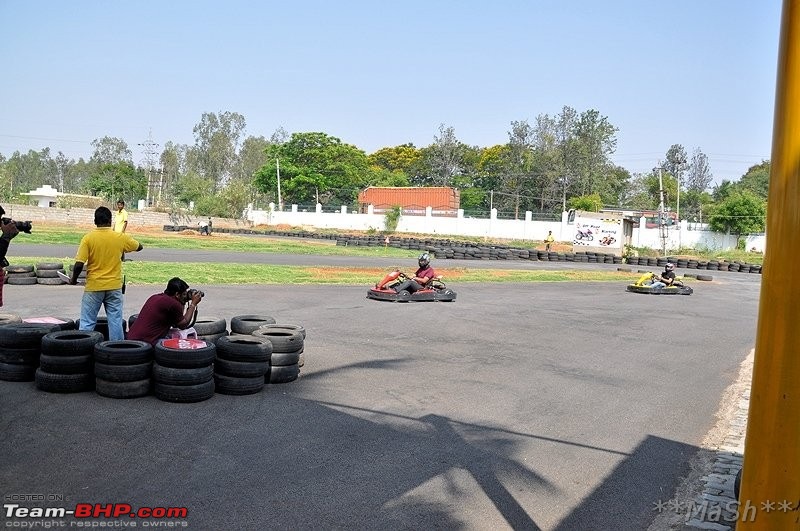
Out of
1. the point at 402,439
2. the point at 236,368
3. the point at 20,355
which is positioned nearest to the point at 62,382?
the point at 20,355

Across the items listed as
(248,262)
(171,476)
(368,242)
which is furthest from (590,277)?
(171,476)

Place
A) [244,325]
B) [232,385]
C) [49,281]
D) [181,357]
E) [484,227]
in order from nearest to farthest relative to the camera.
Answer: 1. [181,357]
2. [232,385]
3. [244,325]
4. [49,281]
5. [484,227]

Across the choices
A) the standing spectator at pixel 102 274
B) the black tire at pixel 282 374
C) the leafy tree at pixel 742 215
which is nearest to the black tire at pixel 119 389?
the standing spectator at pixel 102 274

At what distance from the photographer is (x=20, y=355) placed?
21.7 feet

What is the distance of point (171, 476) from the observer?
14.9ft

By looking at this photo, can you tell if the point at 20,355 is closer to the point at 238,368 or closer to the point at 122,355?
the point at 122,355

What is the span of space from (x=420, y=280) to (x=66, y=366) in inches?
403

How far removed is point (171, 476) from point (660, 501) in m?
3.27

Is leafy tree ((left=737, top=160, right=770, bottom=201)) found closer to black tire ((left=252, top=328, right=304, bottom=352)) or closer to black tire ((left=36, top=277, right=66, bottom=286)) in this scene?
black tire ((left=36, top=277, right=66, bottom=286))

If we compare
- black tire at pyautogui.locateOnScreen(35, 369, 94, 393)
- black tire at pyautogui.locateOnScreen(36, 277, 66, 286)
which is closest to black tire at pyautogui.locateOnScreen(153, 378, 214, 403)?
black tire at pyautogui.locateOnScreen(35, 369, 94, 393)

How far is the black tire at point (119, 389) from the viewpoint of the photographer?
6.24 meters

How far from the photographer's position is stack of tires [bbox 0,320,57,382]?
21.6 feet

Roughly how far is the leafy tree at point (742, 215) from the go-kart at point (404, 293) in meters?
41.6

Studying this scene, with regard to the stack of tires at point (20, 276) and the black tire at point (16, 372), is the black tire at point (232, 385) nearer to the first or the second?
the black tire at point (16, 372)
